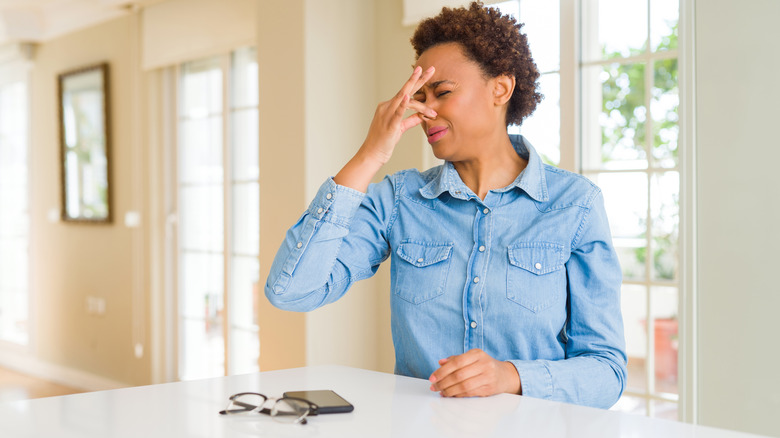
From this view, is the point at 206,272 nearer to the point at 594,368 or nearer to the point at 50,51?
the point at 50,51

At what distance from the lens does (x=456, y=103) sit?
4.97 ft

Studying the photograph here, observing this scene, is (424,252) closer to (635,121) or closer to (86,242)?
(86,242)

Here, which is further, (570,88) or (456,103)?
(570,88)

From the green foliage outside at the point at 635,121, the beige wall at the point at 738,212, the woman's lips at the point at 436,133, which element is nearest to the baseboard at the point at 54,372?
the beige wall at the point at 738,212

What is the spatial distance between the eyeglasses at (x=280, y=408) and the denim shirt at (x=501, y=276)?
38 cm

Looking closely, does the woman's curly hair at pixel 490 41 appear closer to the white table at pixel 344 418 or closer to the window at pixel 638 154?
the white table at pixel 344 418

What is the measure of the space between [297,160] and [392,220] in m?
1.72

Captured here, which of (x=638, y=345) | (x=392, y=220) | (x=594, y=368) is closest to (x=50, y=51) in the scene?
(x=392, y=220)

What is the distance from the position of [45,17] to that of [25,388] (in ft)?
9.38

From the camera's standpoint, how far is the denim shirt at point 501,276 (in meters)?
1.40

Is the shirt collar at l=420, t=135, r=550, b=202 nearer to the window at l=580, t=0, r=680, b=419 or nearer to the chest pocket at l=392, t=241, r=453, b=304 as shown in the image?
the chest pocket at l=392, t=241, r=453, b=304

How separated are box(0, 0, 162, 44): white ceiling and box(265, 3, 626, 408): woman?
13.3 feet

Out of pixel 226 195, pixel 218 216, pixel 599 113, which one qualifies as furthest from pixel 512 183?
pixel 218 216

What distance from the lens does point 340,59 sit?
130 inches
